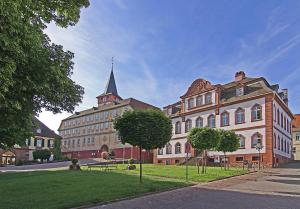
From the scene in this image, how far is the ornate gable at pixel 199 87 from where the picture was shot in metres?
53.0

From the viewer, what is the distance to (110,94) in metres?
89.4

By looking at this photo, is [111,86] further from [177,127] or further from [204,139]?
[204,139]

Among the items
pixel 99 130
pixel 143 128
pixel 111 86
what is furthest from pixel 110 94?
pixel 143 128

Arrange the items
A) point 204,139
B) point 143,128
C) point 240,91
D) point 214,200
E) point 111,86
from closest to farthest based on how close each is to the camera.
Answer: point 214,200 < point 143,128 < point 204,139 < point 240,91 < point 111,86

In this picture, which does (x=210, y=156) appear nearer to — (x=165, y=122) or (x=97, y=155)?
(x=165, y=122)

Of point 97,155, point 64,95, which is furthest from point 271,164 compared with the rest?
point 97,155

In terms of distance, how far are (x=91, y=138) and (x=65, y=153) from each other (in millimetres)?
13091

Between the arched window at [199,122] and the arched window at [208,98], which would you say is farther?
the arched window at [199,122]

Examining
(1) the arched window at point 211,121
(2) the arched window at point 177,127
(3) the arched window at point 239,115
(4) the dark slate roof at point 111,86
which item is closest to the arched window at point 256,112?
(3) the arched window at point 239,115

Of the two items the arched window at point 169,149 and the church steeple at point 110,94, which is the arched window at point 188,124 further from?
the church steeple at point 110,94

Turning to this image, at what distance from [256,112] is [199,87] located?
1171 cm

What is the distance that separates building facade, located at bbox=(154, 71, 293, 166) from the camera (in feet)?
143

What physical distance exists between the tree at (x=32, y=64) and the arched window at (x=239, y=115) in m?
38.1

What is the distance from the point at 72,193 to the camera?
50.0 feet
